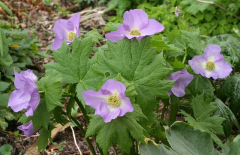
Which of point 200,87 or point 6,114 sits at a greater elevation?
point 200,87

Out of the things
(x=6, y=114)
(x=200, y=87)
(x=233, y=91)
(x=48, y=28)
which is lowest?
(x=48, y=28)

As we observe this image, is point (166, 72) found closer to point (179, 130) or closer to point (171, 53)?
point (179, 130)

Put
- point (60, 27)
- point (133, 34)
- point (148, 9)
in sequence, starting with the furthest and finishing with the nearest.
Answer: point (148, 9), point (60, 27), point (133, 34)

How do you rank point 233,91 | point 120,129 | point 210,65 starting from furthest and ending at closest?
point 233,91, point 210,65, point 120,129

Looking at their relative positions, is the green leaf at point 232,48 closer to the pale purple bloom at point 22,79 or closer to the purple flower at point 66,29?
the purple flower at point 66,29

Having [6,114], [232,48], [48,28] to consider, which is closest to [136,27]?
[232,48]

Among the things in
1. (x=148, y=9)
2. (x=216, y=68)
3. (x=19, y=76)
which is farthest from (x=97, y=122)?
(x=148, y=9)

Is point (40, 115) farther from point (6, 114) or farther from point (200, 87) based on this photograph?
point (6, 114)
